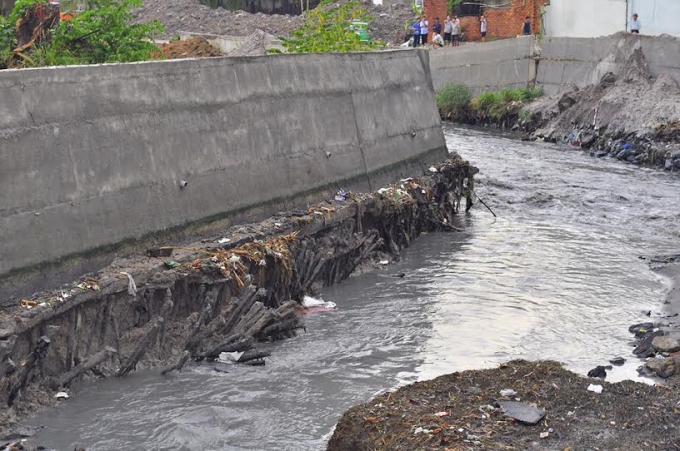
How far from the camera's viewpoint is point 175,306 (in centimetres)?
901

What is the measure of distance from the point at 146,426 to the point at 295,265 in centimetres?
326

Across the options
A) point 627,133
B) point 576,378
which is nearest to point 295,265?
point 576,378

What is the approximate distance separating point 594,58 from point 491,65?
5534 millimetres

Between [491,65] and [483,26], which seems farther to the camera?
[483,26]

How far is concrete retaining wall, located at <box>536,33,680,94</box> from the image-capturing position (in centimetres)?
2675

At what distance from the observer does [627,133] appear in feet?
81.4

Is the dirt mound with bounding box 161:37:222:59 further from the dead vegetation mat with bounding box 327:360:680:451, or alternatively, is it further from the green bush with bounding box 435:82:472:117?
the dead vegetation mat with bounding box 327:360:680:451

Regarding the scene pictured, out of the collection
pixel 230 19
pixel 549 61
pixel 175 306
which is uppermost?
pixel 230 19

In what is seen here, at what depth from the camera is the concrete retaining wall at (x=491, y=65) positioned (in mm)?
33812

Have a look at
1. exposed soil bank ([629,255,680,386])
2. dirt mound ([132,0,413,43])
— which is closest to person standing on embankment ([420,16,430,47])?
dirt mound ([132,0,413,43])

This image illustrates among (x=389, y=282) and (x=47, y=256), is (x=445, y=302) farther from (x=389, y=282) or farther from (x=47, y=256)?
(x=47, y=256)

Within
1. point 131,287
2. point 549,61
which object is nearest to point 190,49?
point 131,287

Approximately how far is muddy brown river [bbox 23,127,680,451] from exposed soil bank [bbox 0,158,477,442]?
221 millimetres

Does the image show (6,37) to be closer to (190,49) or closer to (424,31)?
(190,49)
